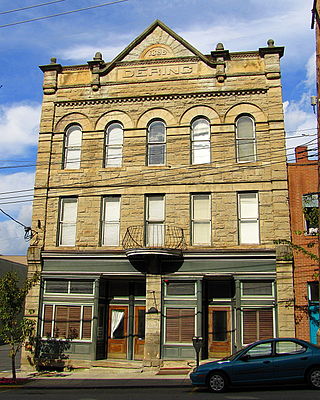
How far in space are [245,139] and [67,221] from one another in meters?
8.18

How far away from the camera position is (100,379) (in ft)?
50.8

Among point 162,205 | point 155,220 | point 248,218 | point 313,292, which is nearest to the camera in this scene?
point 313,292

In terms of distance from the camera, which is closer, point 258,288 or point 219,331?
point 258,288

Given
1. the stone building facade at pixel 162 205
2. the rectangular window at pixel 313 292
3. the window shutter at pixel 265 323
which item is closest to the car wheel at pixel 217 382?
the stone building facade at pixel 162 205

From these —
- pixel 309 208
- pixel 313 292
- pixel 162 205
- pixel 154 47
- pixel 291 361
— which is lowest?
pixel 291 361

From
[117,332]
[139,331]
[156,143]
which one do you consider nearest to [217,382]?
[139,331]

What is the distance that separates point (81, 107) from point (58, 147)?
207cm

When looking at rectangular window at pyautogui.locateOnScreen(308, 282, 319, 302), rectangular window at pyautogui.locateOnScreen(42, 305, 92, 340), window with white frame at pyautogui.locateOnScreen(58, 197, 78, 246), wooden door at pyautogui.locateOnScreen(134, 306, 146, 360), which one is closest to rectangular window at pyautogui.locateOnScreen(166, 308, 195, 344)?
wooden door at pyautogui.locateOnScreen(134, 306, 146, 360)

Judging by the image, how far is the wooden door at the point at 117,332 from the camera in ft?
60.3

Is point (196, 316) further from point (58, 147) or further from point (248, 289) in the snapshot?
point (58, 147)

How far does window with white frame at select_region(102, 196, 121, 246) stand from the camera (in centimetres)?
1889

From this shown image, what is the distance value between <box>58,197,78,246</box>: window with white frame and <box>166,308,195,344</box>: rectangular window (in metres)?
5.09

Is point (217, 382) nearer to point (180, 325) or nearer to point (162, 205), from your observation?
point (180, 325)

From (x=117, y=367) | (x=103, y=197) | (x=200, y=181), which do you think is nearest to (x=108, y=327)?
(x=117, y=367)
